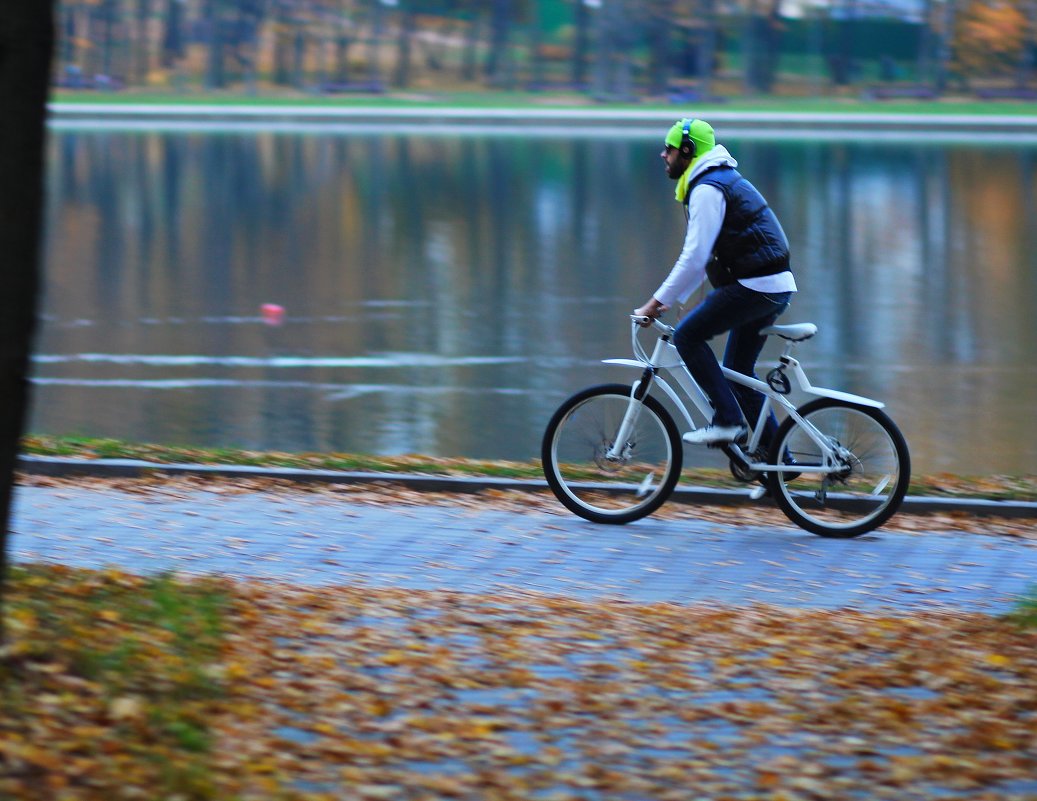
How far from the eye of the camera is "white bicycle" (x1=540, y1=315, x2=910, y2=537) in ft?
24.1

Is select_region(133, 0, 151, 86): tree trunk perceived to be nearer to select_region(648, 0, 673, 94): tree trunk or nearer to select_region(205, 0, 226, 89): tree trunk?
select_region(205, 0, 226, 89): tree trunk

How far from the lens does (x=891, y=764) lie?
14.2ft

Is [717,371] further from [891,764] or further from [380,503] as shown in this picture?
[891,764]

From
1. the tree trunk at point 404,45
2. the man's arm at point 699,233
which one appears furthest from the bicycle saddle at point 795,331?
the tree trunk at point 404,45

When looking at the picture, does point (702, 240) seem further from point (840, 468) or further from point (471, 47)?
point (471, 47)

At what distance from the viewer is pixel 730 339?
752 centimetres

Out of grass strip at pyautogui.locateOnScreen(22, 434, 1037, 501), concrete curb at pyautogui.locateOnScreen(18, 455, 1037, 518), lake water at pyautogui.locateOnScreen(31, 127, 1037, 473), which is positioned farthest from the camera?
lake water at pyautogui.locateOnScreen(31, 127, 1037, 473)

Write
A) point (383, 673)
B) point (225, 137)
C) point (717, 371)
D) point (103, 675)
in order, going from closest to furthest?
point (103, 675) → point (383, 673) → point (717, 371) → point (225, 137)

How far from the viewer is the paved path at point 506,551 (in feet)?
21.2

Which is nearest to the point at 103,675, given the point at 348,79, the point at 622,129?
the point at 622,129

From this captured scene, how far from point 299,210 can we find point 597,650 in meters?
20.4

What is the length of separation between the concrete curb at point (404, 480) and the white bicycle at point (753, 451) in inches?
15.0

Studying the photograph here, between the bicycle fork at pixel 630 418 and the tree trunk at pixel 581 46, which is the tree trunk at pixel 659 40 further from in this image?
the bicycle fork at pixel 630 418

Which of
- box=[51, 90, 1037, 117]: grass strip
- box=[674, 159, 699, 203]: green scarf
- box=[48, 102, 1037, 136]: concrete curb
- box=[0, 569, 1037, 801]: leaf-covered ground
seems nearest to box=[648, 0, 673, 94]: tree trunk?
box=[51, 90, 1037, 117]: grass strip
